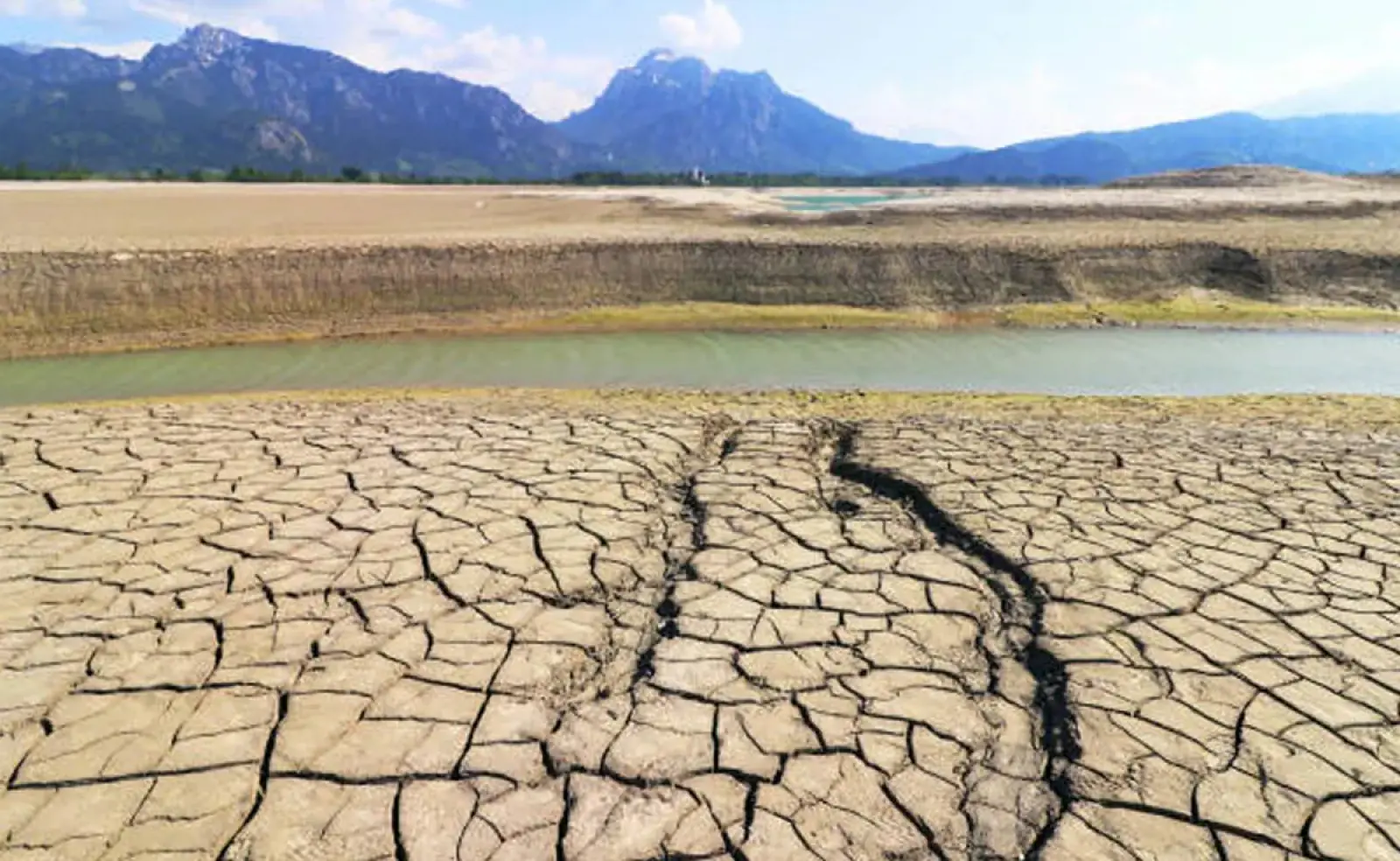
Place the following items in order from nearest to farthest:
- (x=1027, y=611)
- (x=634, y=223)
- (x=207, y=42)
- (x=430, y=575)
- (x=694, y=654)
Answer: (x=694, y=654) < (x=1027, y=611) < (x=430, y=575) < (x=634, y=223) < (x=207, y=42)

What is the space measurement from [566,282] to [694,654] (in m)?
10.6

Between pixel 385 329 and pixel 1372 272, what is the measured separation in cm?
1489

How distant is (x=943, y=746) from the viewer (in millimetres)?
2598

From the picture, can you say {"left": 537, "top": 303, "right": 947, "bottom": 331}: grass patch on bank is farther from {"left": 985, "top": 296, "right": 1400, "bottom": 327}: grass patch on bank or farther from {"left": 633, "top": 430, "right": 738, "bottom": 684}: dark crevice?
{"left": 633, "top": 430, "right": 738, "bottom": 684}: dark crevice

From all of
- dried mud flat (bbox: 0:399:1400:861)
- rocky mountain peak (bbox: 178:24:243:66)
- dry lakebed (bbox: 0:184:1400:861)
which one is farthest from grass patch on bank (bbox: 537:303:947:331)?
rocky mountain peak (bbox: 178:24:243:66)

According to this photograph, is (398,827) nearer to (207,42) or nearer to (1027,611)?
(1027,611)

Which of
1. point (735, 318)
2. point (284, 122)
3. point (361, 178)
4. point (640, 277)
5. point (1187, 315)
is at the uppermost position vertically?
point (284, 122)

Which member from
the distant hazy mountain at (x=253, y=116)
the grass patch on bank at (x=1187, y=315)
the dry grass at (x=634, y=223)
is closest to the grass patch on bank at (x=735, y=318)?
the grass patch on bank at (x=1187, y=315)

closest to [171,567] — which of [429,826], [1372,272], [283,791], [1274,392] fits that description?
[283,791]

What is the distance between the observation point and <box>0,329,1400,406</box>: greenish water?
921 centimetres

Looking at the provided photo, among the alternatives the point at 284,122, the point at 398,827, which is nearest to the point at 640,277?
the point at 398,827

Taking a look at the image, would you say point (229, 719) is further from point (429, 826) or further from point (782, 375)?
point (782, 375)

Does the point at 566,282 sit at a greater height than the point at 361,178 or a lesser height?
lesser

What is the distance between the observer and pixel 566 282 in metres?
13.1
